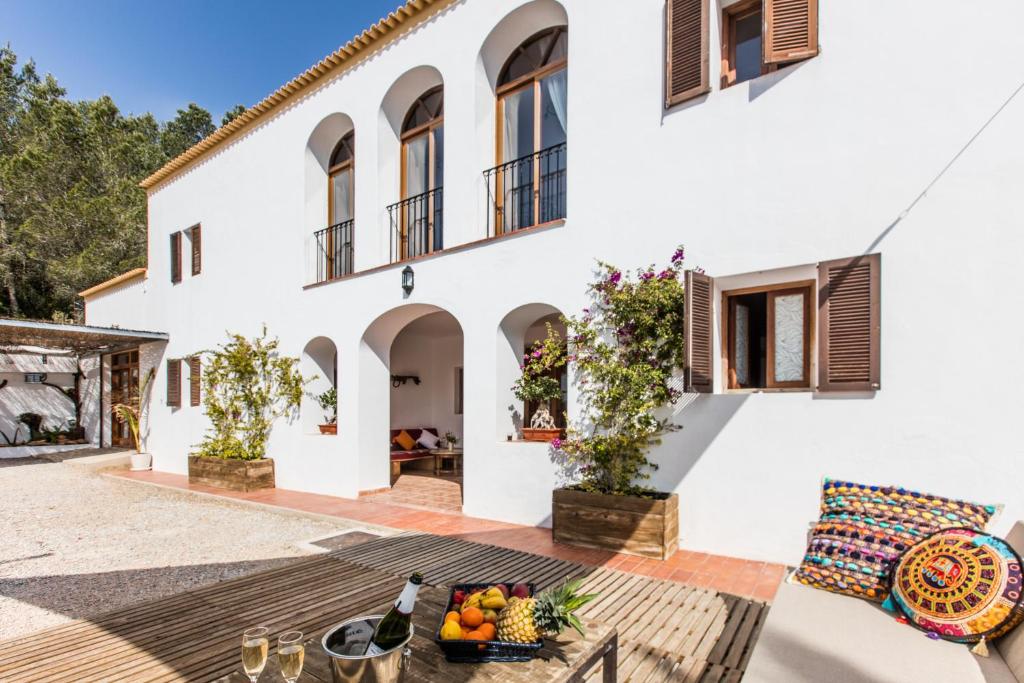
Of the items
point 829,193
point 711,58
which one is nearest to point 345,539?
point 829,193

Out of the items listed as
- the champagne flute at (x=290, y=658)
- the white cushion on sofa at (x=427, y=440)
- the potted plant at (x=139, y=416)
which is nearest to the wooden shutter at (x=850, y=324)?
the champagne flute at (x=290, y=658)

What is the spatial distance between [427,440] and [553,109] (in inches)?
274

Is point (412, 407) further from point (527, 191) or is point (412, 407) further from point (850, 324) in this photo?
point (850, 324)

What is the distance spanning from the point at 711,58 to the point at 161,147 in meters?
29.6

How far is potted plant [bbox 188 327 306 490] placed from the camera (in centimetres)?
924

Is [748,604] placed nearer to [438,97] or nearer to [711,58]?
[711,58]

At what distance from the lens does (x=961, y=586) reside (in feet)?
8.24

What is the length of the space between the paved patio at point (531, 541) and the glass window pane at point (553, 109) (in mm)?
4763

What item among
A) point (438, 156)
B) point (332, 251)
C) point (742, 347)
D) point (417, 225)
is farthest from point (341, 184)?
point (742, 347)

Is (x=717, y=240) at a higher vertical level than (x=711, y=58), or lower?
lower

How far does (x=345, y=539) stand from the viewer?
5.94 meters

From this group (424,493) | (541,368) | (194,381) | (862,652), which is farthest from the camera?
(194,381)

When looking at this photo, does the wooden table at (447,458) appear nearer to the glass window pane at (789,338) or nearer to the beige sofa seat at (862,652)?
the glass window pane at (789,338)

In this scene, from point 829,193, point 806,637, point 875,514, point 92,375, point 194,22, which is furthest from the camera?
point 92,375
